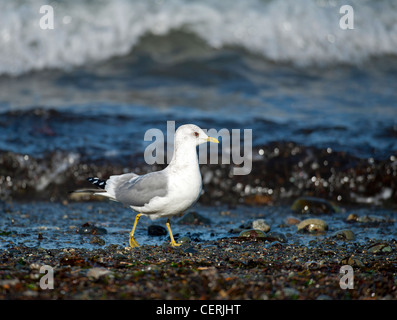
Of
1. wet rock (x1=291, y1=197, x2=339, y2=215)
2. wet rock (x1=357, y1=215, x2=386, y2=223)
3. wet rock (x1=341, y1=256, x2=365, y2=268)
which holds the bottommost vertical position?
wet rock (x1=341, y1=256, x2=365, y2=268)

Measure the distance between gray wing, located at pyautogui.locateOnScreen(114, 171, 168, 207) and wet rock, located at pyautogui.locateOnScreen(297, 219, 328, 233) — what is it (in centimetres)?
169

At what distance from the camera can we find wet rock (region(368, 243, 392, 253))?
15.3ft

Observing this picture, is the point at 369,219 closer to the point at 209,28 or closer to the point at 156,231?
the point at 156,231

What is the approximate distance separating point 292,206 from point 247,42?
6853 millimetres

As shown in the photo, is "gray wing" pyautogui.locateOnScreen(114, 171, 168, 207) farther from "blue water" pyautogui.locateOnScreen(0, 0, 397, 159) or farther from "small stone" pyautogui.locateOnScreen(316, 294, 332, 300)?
"blue water" pyautogui.locateOnScreen(0, 0, 397, 159)

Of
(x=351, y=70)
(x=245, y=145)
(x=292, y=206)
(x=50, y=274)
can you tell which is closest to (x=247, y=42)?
(x=351, y=70)

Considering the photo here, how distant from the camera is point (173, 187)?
187 inches

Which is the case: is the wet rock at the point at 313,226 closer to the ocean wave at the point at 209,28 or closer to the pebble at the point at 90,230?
the pebble at the point at 90,230

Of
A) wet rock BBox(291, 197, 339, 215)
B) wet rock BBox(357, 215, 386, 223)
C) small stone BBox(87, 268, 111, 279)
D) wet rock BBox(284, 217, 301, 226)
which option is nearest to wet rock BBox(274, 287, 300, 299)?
small stone BBox(87, 268, 111, 279)

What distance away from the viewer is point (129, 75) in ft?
38.0

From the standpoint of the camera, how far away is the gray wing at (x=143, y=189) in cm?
483

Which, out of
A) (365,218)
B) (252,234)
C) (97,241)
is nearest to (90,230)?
(97,241)

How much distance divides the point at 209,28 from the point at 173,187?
28.9 feet
